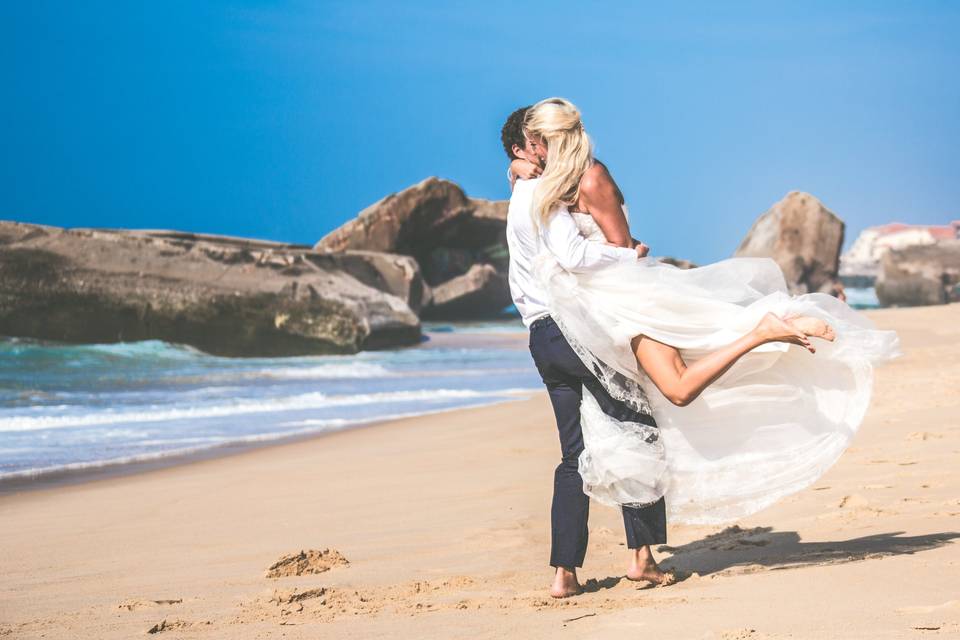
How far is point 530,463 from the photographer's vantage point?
7156mm

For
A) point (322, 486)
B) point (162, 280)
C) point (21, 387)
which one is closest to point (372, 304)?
point (162, 280)

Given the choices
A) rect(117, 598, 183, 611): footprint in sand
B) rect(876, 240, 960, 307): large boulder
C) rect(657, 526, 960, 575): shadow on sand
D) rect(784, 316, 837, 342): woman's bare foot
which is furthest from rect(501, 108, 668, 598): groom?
rect(876, 240, 960, 307): large boulder

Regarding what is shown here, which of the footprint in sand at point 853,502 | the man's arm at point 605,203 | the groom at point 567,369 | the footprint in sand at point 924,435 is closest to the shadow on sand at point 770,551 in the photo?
the groom at point 567,369

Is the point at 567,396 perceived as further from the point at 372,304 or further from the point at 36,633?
the point at 372,304

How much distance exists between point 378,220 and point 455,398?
23446 millimetres

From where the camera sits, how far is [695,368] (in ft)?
13.2

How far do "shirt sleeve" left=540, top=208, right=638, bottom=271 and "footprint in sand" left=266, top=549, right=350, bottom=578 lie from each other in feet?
5.57

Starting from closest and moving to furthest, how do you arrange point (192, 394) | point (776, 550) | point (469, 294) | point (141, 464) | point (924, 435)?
1. point (776, 550)
2. point (924, 435)
3. point (141, 464)
4. point (192, 394)
5. point (469, 294)

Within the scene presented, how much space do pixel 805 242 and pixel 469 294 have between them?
38.4 feet

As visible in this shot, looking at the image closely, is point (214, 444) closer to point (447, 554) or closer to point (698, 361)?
point (447, 554)

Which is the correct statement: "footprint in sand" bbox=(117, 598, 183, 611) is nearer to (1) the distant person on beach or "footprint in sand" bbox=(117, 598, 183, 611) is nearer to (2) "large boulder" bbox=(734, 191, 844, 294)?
(1) the distant person on beach

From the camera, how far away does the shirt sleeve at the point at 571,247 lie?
13.2 ft

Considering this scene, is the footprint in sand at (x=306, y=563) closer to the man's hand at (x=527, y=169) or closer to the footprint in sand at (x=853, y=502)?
the man's hand at (x=527, y=169)

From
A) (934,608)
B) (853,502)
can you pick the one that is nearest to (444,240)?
(853,502)
